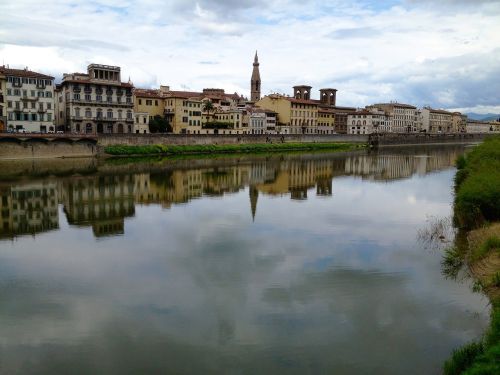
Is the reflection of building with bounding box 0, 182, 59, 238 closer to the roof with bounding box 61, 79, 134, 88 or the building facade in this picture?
the roof with bounding box 61, 79, 134, 88

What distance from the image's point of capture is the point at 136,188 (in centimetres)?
3725

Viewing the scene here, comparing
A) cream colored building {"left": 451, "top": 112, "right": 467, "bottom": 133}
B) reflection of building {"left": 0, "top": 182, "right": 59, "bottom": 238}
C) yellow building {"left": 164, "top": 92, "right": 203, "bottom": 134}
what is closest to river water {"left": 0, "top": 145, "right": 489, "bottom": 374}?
reflection of building {"left": 0, "top": 182, "right": 59, "bottom": 238}

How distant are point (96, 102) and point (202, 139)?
16422mm

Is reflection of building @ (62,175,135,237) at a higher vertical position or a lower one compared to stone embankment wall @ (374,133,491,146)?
lower

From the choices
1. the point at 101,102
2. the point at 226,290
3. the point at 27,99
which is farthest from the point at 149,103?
the point at 226,290

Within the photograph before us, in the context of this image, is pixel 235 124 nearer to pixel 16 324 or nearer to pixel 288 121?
pixel 288 121

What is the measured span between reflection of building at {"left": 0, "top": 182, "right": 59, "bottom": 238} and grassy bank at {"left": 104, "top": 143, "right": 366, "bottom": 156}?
27.6 meters

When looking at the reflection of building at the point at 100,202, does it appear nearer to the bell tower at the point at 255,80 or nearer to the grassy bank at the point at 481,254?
the grassy bank at the point at 481,254

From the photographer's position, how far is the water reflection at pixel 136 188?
84.6ft

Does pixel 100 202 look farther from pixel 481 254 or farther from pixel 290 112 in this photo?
pixel 290 112

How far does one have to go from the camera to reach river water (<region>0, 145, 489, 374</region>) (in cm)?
1098

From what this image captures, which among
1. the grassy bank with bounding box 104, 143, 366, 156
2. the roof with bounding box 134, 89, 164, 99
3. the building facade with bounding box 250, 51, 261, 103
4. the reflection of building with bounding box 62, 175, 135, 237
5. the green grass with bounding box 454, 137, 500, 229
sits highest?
the building facade with bounding box 250, 51, 261, 103

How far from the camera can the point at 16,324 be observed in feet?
41.1

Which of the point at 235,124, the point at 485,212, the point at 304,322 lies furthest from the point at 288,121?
the point at 304,322
